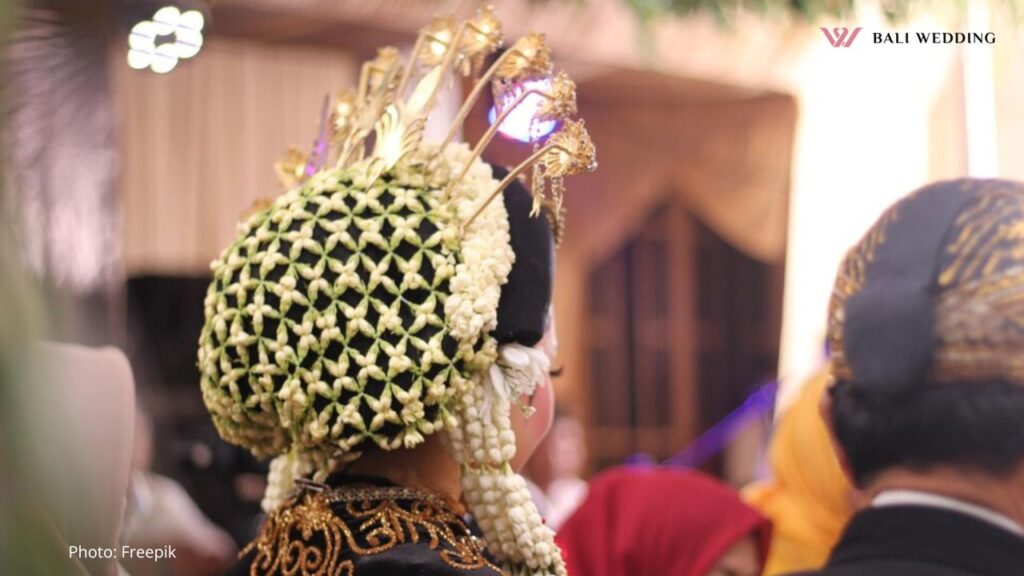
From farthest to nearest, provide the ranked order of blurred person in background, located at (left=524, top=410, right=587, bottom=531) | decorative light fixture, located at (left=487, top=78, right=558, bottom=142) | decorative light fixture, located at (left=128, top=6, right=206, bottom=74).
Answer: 1. blurred person in background, located at (left=524, top=410, right=587, bottom=531)
2. decorative light fixture, located at (left=128, top=6, right=206, bottom=74)
3. decorative light fixture, located at (left=487, top=78, right=558, bottom=142)

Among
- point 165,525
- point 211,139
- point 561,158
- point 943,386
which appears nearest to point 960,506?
point 943,386

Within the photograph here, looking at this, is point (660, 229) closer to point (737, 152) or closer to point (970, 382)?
point (737, 152)

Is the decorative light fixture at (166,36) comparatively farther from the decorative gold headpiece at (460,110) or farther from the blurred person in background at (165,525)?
the blurred person in background at (165,525)

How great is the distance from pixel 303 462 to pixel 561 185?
1.57 ft

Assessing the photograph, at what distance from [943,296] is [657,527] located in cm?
Result: 114

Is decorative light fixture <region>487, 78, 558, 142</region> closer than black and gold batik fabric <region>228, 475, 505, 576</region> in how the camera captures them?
No

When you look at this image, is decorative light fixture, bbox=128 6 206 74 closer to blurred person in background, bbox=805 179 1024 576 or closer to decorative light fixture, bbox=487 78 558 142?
decorative light fixture, bbox=487 78 558 142

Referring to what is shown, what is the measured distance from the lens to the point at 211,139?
3891 mm

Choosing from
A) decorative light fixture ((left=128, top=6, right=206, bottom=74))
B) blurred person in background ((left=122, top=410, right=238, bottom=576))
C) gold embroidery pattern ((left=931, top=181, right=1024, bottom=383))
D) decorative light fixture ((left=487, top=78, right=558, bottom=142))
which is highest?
decorative light fixture ((left=128, top=6, right=206, bottom=74))

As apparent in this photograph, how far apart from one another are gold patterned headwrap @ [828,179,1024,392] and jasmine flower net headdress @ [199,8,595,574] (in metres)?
0.39

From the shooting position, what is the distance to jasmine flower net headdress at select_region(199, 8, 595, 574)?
1389 millimetres

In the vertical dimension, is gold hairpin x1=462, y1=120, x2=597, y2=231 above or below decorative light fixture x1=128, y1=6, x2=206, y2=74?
below

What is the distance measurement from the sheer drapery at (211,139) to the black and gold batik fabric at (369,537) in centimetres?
227

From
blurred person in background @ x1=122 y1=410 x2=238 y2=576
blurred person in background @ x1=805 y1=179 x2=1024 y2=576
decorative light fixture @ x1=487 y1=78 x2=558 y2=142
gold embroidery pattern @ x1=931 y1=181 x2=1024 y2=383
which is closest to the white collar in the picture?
blurred person in background @ x1=805 y1=179 x2=1024 y2=576
